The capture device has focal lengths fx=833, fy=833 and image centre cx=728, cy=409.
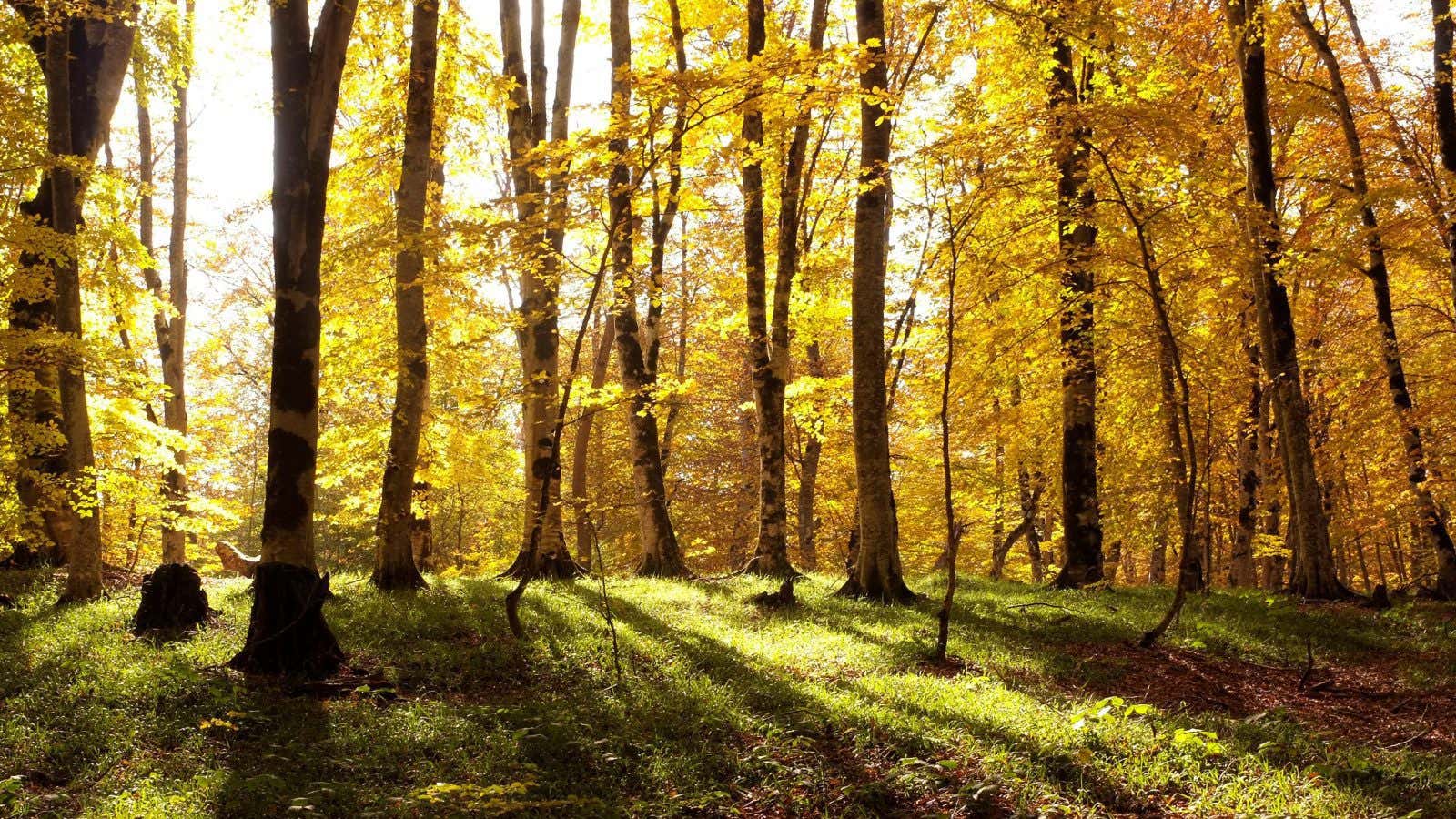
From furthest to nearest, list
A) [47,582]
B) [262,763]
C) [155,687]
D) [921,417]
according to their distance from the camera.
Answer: [921,417]
[47,582]
[155,687]
[262,763]

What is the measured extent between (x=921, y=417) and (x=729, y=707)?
45.3 feet

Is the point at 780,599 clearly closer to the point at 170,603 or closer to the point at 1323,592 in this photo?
the point at 170,603

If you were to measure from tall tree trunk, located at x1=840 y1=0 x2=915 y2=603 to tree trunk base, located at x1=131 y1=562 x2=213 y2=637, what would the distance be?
7.89 m

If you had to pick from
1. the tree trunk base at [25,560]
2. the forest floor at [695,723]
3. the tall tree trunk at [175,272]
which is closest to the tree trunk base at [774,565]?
the forest floor at [695,723]

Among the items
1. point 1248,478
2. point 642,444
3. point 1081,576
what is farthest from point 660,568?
point 1248,478

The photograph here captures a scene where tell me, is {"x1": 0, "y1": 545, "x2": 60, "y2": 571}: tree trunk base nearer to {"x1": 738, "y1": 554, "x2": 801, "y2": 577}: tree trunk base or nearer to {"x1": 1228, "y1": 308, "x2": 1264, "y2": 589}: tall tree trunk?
{"x1": 738, "y1": 554, "x2": 801, "y2": 577}: tree trunk base

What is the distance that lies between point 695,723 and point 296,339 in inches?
193

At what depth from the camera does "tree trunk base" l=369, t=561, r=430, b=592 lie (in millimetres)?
10508

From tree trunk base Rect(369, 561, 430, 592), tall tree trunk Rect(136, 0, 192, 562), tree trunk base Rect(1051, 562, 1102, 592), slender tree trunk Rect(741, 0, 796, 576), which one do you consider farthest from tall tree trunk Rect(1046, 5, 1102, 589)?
tall tree trunk Rect(136, 0, 192, 562)

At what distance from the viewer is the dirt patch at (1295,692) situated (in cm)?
720

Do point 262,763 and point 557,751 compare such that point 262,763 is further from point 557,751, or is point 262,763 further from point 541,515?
point 541,515

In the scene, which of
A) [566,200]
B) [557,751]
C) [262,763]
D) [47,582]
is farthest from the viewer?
[47,582]

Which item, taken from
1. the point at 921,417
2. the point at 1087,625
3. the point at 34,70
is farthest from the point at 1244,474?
the point at 34,70

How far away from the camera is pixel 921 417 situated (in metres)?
19.3
